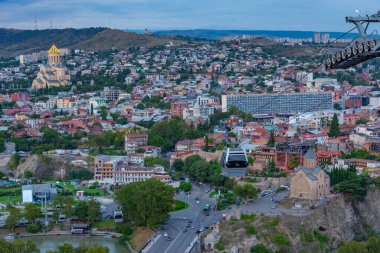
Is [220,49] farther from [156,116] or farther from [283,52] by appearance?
[156,116]

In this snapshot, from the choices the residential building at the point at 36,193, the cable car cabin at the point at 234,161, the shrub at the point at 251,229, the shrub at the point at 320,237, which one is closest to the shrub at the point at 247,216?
the shrub at the point at 251,229

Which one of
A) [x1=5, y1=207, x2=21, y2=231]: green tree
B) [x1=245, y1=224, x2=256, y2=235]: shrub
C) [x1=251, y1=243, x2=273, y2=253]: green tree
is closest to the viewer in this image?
[x1=251, y1=243, x2=273, y2=253]: green tree

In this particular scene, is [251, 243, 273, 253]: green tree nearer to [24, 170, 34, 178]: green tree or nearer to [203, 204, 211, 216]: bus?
[203, 204, 211, 216]: bus

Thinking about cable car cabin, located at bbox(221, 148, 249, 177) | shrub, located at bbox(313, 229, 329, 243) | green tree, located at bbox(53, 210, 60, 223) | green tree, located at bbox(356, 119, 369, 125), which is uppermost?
cable car cabin, located at bbox(221, 148, 249, 177)

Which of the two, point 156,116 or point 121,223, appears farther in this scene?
point 156,116

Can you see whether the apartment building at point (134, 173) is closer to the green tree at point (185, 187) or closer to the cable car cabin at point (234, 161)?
the green tree at point (185, 187)

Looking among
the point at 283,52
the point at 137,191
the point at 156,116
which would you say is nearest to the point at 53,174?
the point at 137,191

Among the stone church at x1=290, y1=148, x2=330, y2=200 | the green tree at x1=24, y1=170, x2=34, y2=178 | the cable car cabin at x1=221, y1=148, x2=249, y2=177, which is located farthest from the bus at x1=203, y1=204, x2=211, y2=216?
the green tree at x1=24, y1=170, x2=34, y2=178
